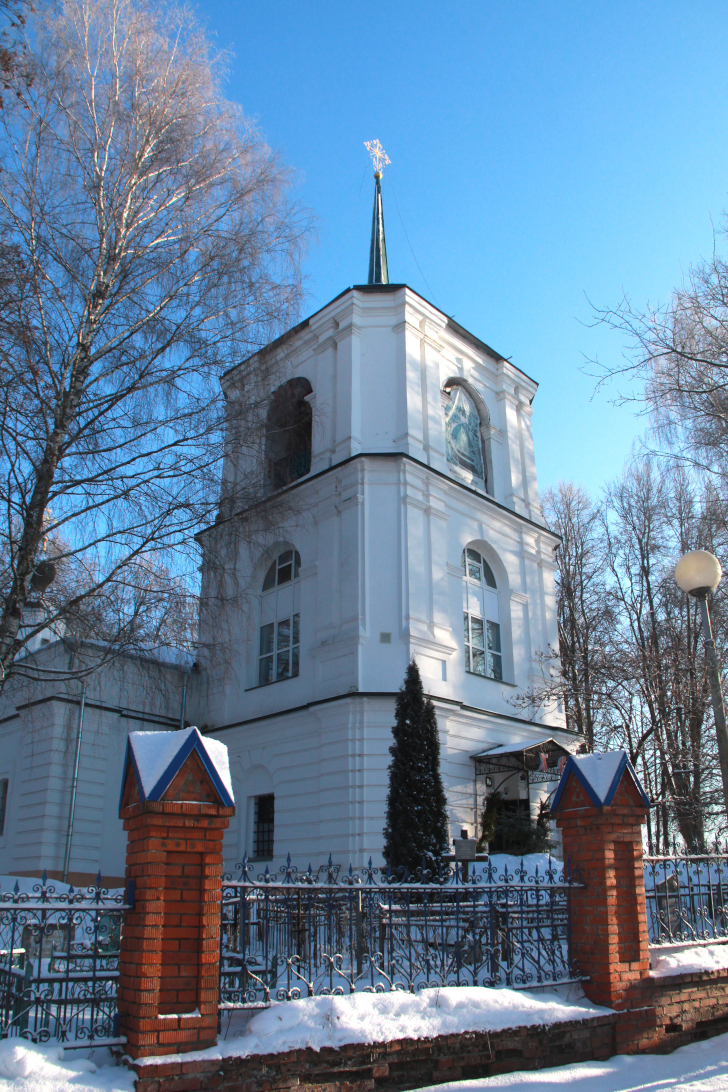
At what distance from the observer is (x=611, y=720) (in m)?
22.6

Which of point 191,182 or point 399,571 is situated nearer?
→ point 191,182

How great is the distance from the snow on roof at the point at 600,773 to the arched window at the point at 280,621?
12.2 m

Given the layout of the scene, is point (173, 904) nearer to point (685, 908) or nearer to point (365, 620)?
point (685, 908)

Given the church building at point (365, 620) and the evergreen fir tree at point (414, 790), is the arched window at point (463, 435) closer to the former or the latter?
the church building at point (365, 620)

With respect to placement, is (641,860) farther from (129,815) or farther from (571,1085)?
(129,815)

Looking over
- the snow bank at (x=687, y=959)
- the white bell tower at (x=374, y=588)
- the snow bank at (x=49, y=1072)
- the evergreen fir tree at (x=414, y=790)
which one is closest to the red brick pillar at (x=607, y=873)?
the snow bank at (x=687, y=959)

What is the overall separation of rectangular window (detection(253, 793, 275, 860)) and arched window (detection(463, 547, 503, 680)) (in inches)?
218

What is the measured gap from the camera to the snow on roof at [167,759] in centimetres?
504

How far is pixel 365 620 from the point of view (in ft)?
57.1

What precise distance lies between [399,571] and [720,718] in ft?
33.9

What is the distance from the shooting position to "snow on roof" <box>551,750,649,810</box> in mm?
6898

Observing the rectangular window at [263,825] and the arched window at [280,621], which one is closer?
the rectangular window at [263,825]

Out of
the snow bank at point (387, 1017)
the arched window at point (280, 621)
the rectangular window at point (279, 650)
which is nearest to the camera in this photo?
the snow bank at point (387, 1017)

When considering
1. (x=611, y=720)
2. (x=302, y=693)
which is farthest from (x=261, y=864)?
(x=611, y=720)
